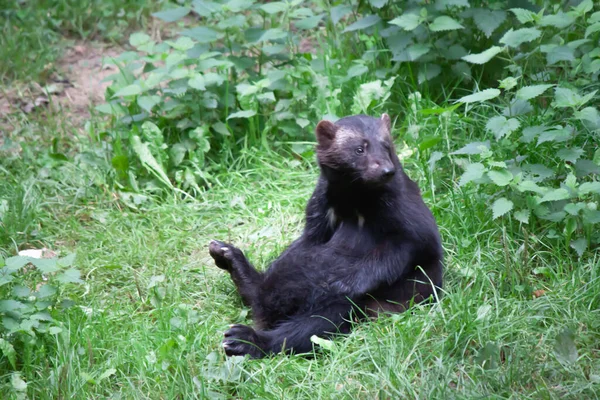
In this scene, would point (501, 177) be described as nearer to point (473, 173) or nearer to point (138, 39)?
point (473, 173)

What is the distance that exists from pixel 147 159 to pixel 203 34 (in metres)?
1.18

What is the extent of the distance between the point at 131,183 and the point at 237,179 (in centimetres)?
87

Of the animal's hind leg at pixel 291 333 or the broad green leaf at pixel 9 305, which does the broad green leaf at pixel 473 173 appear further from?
the broad green leaf at pixel 9 305

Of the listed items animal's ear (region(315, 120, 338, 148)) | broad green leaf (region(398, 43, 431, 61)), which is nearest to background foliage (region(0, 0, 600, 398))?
broad green leaf (region(398, 43, 431, 61))

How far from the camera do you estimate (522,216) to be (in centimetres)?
464

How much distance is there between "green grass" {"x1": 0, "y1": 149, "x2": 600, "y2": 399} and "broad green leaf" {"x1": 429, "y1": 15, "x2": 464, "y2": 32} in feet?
3.45

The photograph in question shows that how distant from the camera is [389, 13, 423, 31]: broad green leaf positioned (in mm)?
5742

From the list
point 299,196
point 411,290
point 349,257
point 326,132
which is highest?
point 326,132

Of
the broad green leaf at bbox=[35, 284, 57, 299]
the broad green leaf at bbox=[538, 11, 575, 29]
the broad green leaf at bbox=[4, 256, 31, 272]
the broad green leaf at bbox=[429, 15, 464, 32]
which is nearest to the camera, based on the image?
the broad green leaf at bbox=[4, 256, 31, 272]

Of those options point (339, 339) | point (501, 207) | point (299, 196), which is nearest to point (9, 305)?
point (339, 339)

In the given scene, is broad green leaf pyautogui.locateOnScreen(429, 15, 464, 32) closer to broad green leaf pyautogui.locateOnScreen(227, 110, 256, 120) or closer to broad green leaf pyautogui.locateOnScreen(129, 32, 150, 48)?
broad green leaf pyautogui.locateOnScreen(227, 110, 256, 120)

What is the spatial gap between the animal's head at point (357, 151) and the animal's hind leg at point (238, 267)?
80 centimetres

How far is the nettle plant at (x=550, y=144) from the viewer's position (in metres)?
4.56

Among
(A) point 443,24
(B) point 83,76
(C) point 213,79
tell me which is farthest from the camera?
(B) point 83,76
